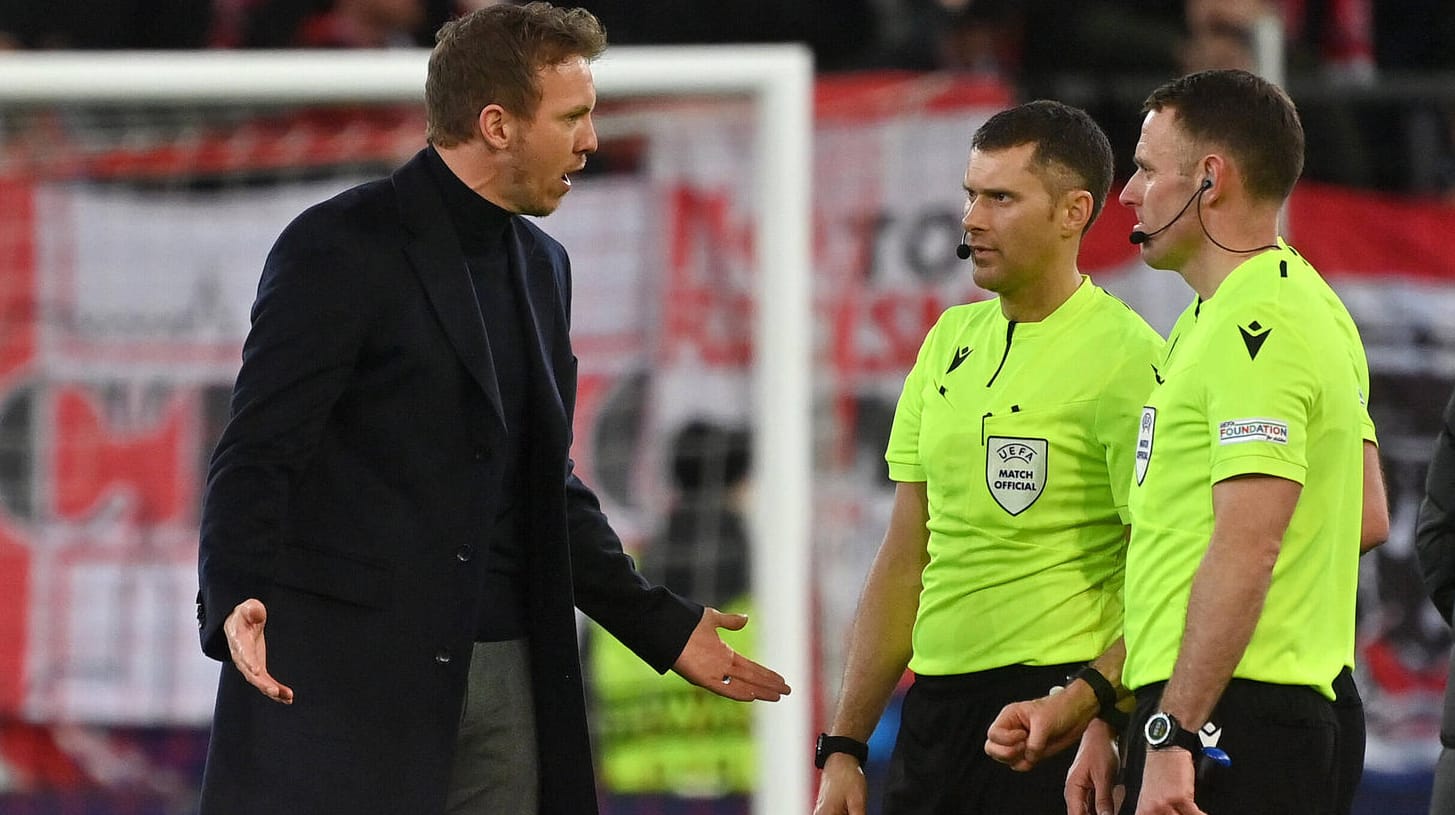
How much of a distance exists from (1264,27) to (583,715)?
4.14 metres

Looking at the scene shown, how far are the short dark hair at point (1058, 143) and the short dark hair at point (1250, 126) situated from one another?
1.13 feet

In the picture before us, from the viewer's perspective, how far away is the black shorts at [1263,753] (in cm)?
266

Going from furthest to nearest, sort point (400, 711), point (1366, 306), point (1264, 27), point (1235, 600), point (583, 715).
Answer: point (1366, 306), point (1264, 27), point (583, 715), point (400, 711), point (1235, 600)

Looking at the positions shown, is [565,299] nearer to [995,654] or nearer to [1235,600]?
[995,654]

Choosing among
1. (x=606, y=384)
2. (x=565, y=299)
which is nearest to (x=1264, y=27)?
(x=606, y=384)

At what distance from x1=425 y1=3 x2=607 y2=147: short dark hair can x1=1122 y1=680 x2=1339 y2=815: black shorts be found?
142 cm

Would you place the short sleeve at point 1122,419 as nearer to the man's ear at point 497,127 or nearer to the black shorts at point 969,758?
the black shorts at point 969,758

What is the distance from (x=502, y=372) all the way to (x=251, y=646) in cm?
61

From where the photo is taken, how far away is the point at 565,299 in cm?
340

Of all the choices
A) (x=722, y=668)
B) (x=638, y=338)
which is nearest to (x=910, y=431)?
(x=722, y=668)

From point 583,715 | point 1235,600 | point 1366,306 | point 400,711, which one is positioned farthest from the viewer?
point 1366,306

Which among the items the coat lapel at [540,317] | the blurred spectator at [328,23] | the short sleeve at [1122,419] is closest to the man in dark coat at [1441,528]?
the short sleeve at [1122,419]

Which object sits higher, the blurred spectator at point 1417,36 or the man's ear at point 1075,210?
the blurred spectator at point 1417,36

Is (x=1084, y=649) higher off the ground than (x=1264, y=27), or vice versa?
(x=1264, y=27)
